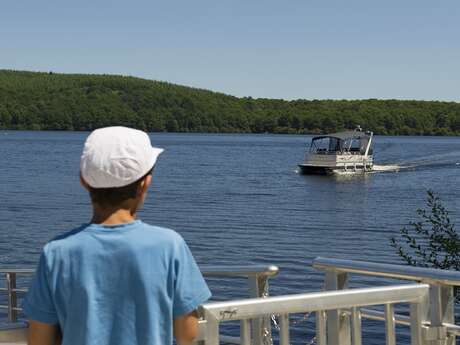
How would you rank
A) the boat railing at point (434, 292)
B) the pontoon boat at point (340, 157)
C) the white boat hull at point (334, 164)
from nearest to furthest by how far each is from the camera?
the boat railing at point (434, 292), the pontoon boat at point (340, 157), the white boat hull at point (334, 164)

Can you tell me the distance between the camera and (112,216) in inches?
107

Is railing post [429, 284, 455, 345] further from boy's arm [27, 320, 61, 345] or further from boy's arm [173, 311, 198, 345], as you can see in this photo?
boy's arm [27, 320, 61, 345]

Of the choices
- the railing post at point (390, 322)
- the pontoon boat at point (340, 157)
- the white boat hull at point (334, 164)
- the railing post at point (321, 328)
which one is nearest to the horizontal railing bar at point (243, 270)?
the railing post at point (321, 328)

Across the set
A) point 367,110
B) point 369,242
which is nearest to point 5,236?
point 369,242

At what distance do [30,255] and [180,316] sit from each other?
27.1 metres

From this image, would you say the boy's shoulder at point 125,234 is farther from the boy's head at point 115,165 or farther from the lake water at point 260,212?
the lake water at point 260,212

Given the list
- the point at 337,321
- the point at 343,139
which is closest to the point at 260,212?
the point at 343,139

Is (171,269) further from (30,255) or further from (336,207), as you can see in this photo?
(336,207)

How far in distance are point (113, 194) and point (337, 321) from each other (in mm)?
1346

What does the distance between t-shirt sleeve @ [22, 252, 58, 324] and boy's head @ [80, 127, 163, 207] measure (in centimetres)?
26

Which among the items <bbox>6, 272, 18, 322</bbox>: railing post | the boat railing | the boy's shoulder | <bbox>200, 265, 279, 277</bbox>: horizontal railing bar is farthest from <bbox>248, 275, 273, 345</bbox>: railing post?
<bbox>6, 272, 18, 322</bbox>: railing post

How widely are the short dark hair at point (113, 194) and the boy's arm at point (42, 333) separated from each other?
0.39 meters

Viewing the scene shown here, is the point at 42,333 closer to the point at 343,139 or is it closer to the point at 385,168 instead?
the point at 343,139

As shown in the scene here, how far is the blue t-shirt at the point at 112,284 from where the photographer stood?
104 inches
